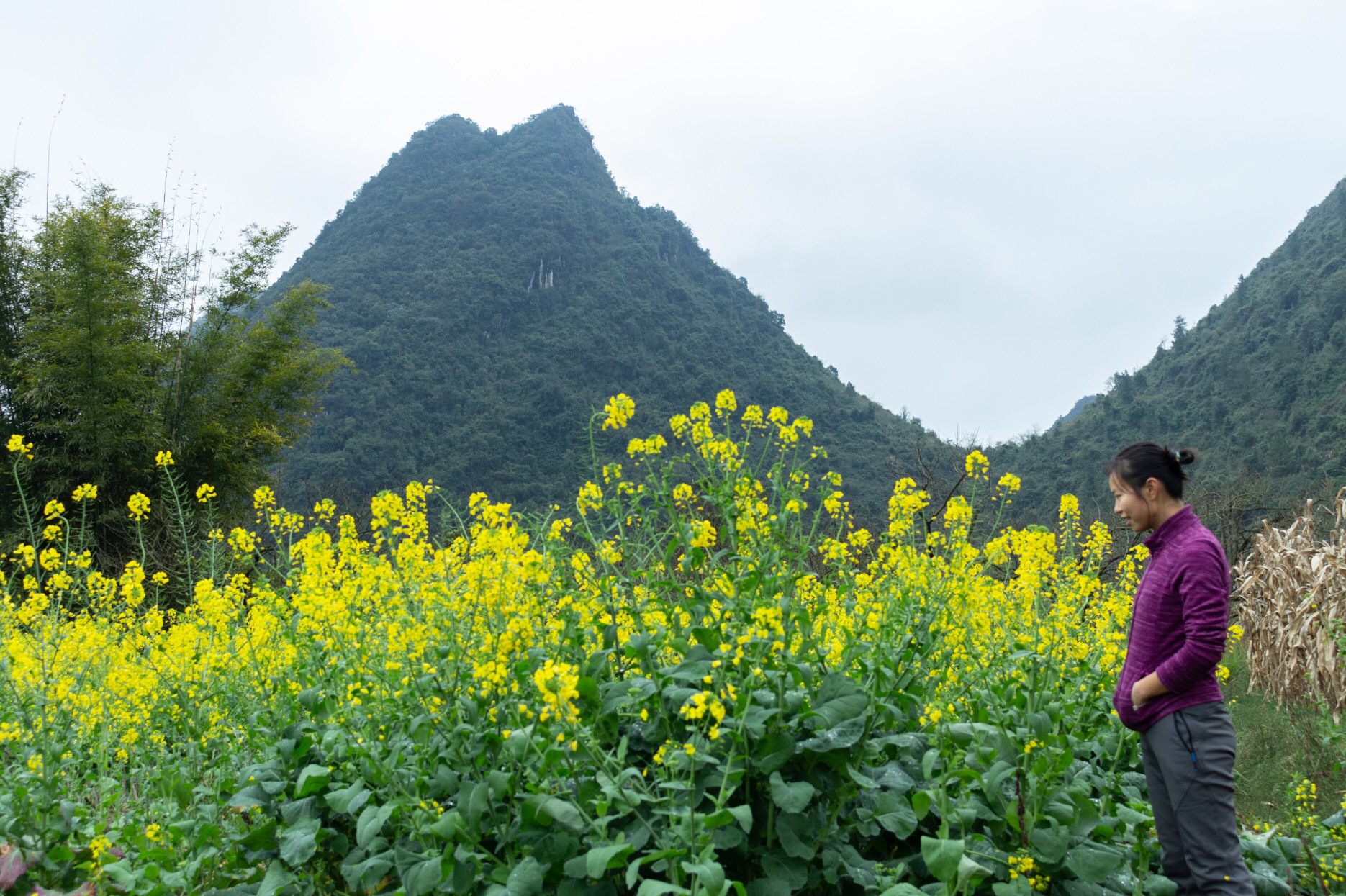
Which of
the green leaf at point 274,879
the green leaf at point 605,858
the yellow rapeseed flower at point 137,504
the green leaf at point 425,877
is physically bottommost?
the green leaf at point 274,879

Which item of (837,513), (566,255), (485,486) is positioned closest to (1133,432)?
(485,486)

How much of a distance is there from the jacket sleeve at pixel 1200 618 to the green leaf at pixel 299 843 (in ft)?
8.81

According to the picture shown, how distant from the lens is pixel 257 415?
15578 millimetres

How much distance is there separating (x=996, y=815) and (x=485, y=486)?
31.6 meters

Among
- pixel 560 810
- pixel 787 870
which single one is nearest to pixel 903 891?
pixel 787 870

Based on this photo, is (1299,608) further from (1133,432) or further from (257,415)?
(1133,432)

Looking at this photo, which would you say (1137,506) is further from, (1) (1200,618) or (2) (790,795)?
(2) (790,795)

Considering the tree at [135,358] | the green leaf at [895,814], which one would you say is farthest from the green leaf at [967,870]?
the tree at [135,358]

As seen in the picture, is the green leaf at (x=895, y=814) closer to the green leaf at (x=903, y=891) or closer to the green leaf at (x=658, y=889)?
the green leaf at (x=903, y=891)

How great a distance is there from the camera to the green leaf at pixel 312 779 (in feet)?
8.21

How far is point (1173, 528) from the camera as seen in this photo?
2.70 metres

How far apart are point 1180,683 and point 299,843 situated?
2.77m

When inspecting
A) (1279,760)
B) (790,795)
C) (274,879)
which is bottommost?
(1279,760)

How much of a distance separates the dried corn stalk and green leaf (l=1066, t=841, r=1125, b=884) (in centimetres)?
470
